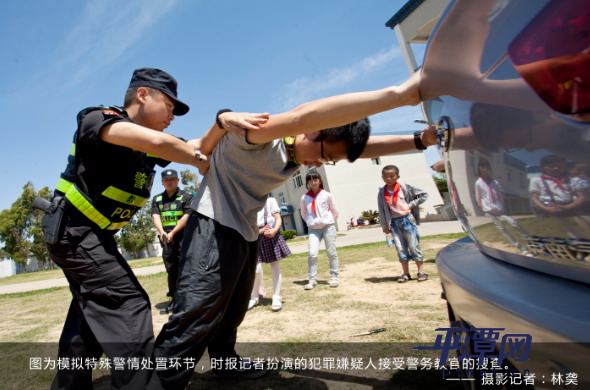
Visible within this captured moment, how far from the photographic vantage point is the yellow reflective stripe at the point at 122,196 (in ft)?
6.00

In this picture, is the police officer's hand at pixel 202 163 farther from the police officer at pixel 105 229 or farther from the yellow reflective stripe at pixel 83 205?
the yellow reflective stripe at pixel 83 205

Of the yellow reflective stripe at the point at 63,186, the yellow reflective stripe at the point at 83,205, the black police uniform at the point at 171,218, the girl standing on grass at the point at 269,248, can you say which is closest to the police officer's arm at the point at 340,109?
the yellow reflective stripe at the point at 83,205

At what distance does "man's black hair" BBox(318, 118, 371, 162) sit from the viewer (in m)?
1.74

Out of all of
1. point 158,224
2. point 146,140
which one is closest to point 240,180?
point 146,140

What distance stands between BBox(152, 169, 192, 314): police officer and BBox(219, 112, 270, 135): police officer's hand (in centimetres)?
338

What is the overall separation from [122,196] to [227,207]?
1.95ft

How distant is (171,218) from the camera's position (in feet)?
16.2

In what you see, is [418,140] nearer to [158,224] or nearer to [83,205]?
[83,205]

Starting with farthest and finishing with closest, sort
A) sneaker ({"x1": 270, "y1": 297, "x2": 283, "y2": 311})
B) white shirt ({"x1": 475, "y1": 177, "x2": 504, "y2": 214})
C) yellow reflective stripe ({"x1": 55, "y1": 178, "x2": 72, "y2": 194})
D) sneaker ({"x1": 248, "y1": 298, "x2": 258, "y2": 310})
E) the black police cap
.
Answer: sneaker ({"x1": 248, "y1": 298, "x2": 258, "y2": 310}), sneaker ({"x1": 270, "y1": 297, "x2": 283, "y2": 311}), the black police cap, yellow reflective stripe ({"x1": 55, "y1": 178, "x2": 72, "y2": 194}), white shirt ({"x1": 475, "y1": 177, "x2": 504, "y2": 214})

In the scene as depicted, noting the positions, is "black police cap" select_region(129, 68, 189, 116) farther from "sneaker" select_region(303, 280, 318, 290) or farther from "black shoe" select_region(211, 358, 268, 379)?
"sneaker" select_region(303, 280, 318, 290)

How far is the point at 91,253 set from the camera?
5.82ft

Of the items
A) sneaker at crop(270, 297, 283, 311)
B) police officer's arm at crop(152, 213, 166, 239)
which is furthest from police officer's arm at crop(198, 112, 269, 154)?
police officer's arm at crop(152, 213, 166, 239)

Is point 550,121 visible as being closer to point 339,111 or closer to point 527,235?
point 527,235

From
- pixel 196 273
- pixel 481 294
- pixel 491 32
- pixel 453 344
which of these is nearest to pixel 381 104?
pixel 491 32
